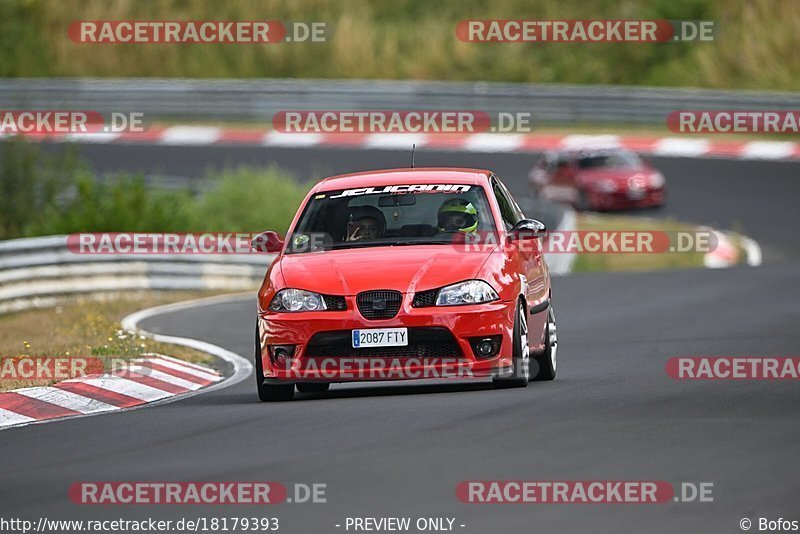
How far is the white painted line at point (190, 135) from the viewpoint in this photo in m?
42.1

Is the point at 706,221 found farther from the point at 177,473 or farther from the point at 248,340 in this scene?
the point at 177,473

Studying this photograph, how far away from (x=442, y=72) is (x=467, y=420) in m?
36.1

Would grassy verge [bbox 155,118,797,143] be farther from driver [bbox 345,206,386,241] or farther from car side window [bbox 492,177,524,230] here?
driver [bbox 345,206,386,241]

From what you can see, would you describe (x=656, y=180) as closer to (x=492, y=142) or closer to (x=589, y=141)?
(x=589, y=141)

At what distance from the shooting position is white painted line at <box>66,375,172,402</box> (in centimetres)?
1305

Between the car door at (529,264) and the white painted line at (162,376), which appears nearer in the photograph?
the car door at (529,264)

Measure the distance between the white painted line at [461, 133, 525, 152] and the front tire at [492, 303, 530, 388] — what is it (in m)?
27.1

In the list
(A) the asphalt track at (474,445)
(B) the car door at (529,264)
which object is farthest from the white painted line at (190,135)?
(B) the car door at (529,264)

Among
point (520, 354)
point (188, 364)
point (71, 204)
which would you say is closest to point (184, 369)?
point (188, 364)

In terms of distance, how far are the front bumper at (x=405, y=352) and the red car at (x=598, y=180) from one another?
22.3 m

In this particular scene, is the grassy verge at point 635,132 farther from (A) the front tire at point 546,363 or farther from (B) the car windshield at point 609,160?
(A) the front tire at point 546,363

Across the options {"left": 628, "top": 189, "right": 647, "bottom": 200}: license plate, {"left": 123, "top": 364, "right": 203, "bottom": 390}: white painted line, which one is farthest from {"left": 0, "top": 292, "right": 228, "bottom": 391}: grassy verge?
{"left": 628, "top": 189, "right": 647, "bottom": 200}: license plate

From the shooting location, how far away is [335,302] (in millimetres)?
11602

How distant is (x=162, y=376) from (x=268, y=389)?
7.06 feet
